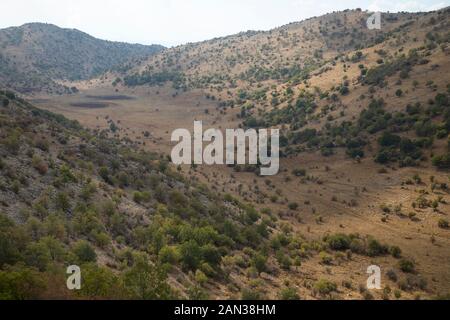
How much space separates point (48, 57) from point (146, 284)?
154m

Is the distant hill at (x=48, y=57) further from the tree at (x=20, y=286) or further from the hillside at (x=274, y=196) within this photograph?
the tree at (x=20, y=286)

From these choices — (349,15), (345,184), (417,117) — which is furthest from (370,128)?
(349,15)

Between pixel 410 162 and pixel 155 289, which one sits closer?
pixel 155 289

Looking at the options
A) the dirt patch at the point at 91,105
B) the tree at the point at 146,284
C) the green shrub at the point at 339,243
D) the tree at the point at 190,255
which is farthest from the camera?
the dirt patch at the point at 91,105

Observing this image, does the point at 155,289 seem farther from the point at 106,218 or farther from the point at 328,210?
the point at 328,210

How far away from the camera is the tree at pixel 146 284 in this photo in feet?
44.0

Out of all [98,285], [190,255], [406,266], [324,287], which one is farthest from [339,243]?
[98,285]

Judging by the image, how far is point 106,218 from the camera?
71.2 feet

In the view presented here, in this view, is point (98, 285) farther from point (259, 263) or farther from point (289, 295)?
point (259, 263)

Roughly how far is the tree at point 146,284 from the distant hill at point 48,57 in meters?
97.8

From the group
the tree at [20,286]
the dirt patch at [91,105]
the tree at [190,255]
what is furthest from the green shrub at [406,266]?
the dirt patch at [91,105]

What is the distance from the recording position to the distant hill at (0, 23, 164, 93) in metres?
109
